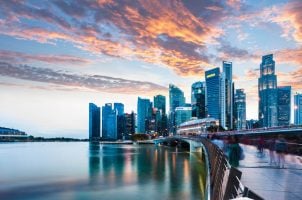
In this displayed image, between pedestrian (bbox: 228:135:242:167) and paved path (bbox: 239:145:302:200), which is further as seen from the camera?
pedestrian (bbox: 228:135:242:167)

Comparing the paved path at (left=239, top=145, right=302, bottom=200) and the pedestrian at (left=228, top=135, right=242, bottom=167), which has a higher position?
the paved path at (left=239, top=145, right=302, bottom=200)

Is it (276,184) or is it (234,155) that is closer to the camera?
(276,184)

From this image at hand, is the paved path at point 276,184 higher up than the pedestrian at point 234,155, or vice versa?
the paved path at point 276,184

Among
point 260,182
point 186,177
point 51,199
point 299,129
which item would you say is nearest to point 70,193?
point 51,199

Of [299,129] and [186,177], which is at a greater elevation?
[299,129]

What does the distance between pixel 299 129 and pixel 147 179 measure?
28.1 meters

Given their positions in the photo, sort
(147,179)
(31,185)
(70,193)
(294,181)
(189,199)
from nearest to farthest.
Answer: (294,181) < (189,199) < (70,193) < (31,185) < (147,179)

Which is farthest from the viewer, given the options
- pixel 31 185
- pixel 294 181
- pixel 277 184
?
pixel 31 185

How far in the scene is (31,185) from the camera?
53.6 metres

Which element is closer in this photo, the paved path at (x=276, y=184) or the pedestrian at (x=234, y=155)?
the paved path at (x=276, y=184)

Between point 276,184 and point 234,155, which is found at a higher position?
point 276,184

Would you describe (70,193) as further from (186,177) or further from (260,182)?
(260,182)

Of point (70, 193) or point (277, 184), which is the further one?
point (70, 193)

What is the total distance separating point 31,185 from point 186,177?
25.2 meters
